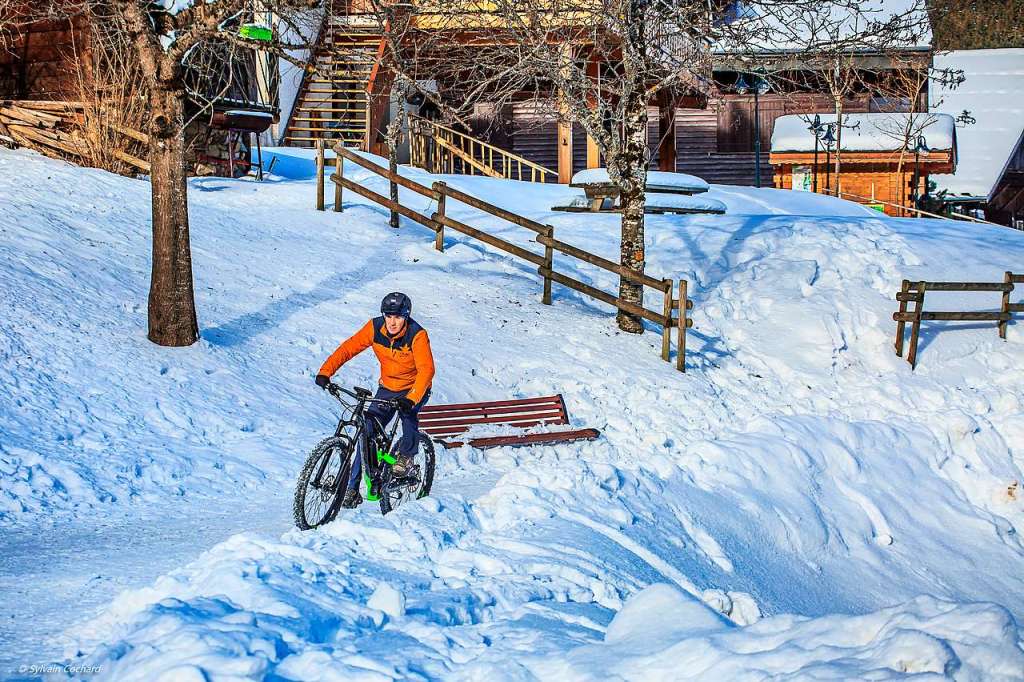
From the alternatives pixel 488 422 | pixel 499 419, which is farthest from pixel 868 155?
pixel 488 422

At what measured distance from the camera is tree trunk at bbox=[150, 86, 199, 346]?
12016 millimetres

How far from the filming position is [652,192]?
922 inches

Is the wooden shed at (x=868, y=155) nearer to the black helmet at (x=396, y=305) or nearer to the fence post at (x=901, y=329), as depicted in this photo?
the fence post at (x=901, y=329)

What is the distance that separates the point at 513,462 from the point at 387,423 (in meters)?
2.65

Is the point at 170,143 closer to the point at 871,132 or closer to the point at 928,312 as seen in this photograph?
the point at 928,312

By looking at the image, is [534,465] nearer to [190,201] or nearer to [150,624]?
[150,624]

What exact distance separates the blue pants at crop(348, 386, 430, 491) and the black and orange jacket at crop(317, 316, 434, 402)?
0.07m

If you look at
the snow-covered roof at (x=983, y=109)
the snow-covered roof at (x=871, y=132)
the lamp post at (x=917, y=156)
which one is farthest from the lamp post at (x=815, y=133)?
the snow-covered roof at (x=983, y=109)

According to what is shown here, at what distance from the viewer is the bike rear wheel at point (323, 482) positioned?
7.30 metres

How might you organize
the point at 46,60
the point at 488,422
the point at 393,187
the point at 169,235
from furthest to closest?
the point at 46,60, the point at 393,187, the point at 169,235, the point at 488,422

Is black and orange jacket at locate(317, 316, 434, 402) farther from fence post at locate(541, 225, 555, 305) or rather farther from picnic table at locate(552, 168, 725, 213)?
picnic table at locate(552, 168, 725, 213)

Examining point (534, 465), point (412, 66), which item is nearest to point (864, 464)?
point (534, 465)

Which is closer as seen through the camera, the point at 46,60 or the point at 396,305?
the point at 396,305

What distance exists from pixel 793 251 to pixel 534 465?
10560 mm
